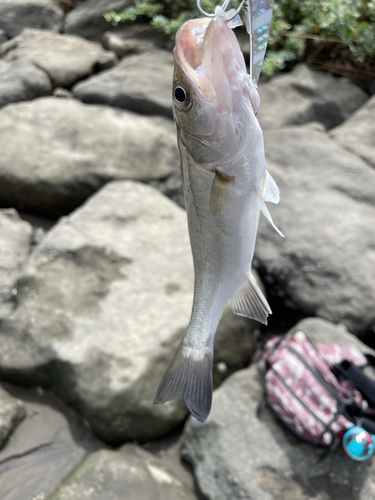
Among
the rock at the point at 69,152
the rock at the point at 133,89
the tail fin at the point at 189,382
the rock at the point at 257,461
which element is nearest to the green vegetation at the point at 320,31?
the rock at the point at 133,89

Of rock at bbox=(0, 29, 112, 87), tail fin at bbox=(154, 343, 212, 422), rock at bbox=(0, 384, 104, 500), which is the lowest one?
rock at bbox=(0, 384, 104, 500)

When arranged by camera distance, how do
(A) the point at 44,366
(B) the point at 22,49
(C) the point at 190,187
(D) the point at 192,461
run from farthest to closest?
(B) the point at 22,49 → (A) the point at 44,366 → (D) the point at 192,461 → (C) the point at 190,187

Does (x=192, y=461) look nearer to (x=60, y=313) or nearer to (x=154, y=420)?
(x=154, y=420)

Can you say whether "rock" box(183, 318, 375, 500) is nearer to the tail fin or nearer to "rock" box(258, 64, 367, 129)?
the tail fin

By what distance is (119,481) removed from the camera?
6.41 feet

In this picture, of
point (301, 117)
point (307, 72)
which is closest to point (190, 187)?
point (301, 117)

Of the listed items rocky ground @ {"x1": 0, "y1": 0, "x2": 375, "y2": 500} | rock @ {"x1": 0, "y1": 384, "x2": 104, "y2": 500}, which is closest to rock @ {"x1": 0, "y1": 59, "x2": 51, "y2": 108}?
rocky ground @ {"x1": 0, "y1": 0, "x2": 375, "y2": 500}

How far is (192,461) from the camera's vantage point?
209 cm

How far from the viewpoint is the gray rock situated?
2.20 meters

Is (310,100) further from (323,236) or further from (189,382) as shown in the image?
(189,382)

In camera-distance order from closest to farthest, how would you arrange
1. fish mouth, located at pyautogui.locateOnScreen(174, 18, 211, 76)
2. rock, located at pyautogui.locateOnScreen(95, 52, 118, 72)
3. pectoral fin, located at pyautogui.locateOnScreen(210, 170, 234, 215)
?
fish mouth, located at pyautogui.locateOnScreen(174, 18, 211, 76), pectoral fin, located at pyautogui.locateOnScreen(210, 170, 234, 215), rock, located at pyautogui.locateOnScreen(95, 52, 118, 72)

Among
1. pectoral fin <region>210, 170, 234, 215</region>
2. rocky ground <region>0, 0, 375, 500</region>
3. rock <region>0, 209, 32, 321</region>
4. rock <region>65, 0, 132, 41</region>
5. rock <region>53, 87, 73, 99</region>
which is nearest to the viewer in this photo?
pectoral fin <region>210, 170, 234, 215</region>

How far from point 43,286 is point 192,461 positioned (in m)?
1.40

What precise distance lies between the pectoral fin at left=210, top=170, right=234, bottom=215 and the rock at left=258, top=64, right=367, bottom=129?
3171mm
